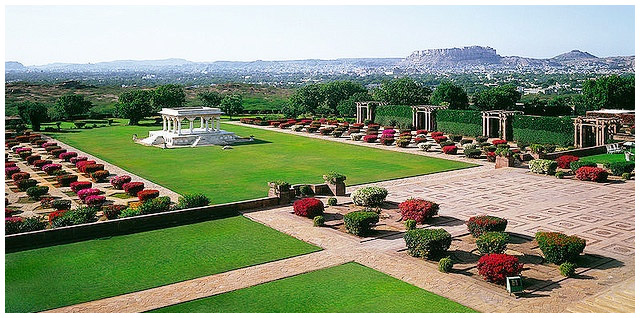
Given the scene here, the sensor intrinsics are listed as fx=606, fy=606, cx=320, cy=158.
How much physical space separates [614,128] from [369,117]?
28.2 metres

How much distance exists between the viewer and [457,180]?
30.4m

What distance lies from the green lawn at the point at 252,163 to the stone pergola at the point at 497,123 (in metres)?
12.4

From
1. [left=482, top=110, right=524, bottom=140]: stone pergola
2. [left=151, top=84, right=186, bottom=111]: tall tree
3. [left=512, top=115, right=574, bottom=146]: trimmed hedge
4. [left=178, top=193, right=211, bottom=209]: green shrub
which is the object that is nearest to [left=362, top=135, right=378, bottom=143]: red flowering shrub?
[left=482, top=110, right=524, bottom=140]: stone pergola

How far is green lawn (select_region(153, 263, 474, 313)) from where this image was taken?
13.8m

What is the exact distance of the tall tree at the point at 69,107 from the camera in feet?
246

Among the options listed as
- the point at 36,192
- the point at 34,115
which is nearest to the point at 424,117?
the point at 34,115

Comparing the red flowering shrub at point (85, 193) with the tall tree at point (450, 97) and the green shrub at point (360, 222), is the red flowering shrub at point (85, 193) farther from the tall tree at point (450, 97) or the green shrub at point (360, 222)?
the tall tree at point (450, 97)

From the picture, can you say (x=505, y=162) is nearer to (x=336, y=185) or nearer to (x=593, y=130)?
(x=336, y=185)

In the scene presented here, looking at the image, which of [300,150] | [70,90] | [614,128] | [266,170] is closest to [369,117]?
[300,150]

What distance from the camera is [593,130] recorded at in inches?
1730

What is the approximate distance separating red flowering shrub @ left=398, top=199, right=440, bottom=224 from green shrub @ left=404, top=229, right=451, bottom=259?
363 centimetres

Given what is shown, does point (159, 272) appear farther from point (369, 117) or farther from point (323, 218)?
point (369, 117)

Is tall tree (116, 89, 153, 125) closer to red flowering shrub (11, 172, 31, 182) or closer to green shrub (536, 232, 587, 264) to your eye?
red flowering shrub (11, 172, 31, 182)

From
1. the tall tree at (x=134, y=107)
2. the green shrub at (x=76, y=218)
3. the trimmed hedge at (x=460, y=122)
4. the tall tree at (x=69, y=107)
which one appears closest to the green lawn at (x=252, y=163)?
the green shrub at (x=76, y=218)
